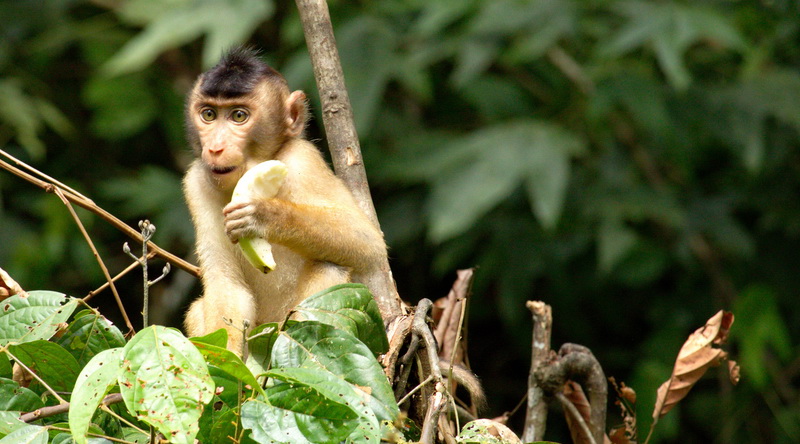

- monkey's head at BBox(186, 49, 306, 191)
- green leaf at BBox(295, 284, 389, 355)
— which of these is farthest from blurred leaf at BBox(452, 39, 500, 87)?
green leaf at BBox(295, 284, 389, 355)

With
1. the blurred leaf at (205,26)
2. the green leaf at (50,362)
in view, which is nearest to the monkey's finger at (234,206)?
the green leaf at (50,362)

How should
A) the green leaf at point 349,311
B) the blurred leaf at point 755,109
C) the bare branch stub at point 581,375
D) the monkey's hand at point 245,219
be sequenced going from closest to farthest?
the green leaf at point 349,311 < the bare branch stub at point 581,375 < the monkey's hand at point 245,219 < the blurred leaf at point 755,109

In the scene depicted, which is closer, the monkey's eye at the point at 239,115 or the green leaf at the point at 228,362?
the green leaf at the point at 228,362

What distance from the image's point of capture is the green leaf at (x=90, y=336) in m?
3.10

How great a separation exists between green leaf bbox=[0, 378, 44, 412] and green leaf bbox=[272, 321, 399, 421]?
31.0 inches

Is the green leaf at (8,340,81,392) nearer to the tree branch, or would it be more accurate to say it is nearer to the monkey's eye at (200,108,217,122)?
the tree branch

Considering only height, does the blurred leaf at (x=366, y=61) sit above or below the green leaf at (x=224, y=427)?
above

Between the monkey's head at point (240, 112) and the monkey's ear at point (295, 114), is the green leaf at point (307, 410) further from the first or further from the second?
the monkey's ear at point (295, 114)

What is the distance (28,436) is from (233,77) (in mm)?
2745

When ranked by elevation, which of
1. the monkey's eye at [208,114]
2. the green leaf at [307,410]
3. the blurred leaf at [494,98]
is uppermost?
the blurred leaf at [494,98]

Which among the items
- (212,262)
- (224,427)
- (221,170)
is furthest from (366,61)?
(224,427)

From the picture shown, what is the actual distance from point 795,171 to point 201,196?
7031 mm

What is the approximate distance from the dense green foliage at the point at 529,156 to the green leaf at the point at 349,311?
15.5ft

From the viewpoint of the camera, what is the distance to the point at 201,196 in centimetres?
506
